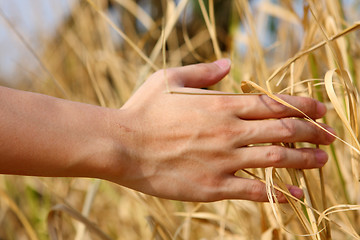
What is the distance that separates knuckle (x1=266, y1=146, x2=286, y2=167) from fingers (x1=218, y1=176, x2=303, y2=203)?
0.04m

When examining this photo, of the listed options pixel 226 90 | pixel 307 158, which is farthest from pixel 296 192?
pixel 226 90

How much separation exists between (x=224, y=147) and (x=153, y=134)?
0.08 metres

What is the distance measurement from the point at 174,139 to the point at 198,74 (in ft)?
0.33

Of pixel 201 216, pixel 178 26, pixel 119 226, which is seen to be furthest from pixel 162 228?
pixel 178 26

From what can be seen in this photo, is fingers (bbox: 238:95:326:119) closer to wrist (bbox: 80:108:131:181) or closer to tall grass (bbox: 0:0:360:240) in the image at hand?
tall grass (bbox: 0:0:360:240)

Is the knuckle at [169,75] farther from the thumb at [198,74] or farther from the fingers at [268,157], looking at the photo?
the fingers at [268,157]

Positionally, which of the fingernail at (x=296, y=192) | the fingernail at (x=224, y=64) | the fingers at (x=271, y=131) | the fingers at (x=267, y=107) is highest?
the fingernail at (x=224, y=64)

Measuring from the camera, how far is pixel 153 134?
0.58 meters

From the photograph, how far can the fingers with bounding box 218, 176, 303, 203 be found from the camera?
1.97 ft

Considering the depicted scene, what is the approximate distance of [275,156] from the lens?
0.59m

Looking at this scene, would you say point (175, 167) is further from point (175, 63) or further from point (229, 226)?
point (175, 63)

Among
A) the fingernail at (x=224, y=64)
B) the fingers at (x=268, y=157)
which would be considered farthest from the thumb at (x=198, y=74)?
the fingers at (x=268, y=157)

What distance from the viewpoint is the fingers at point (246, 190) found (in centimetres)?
60

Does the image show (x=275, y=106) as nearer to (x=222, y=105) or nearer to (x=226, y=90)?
(x=222, y=105)
